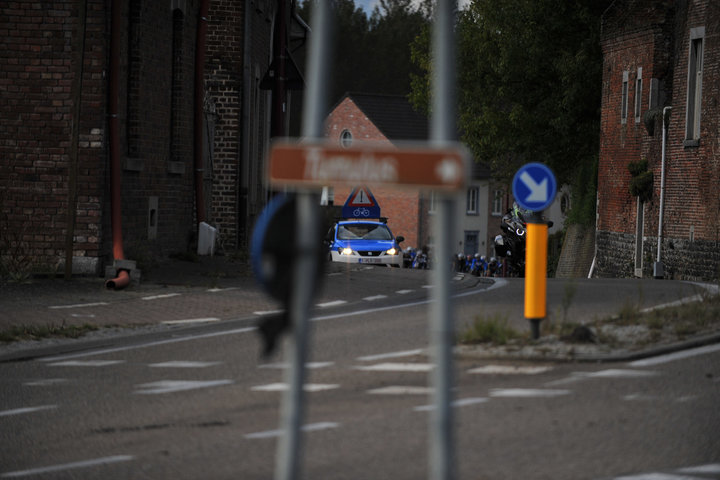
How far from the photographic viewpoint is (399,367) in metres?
10.5

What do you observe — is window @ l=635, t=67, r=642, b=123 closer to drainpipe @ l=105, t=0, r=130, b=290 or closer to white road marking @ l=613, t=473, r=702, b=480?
drainpipe @ l=105, t=0, r=130, b=290

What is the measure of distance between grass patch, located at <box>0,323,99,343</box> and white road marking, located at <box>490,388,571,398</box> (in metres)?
5.49

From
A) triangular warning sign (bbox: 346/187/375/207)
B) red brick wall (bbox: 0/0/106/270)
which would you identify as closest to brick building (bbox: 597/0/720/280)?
triangular warning sign (bbox: 346/187/375/207)

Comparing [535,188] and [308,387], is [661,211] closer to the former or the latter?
[535,188]

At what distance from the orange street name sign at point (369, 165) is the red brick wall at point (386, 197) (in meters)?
66.5

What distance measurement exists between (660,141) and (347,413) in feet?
81.1

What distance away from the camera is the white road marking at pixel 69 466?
7.16 m

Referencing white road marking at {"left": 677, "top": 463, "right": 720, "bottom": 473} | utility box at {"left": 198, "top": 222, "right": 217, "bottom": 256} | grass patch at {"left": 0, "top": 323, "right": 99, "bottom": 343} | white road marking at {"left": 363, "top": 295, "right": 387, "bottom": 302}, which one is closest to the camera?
white road marking at {"left": 677, "top": 463, "right": 720, "bottom": 473}

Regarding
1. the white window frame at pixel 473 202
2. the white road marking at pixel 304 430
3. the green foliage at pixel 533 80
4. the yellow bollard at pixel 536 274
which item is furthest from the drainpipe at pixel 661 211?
the white window frame at pixel 473 202

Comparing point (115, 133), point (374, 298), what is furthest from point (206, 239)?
point (374, 298)

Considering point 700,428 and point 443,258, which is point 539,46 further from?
point 443,258

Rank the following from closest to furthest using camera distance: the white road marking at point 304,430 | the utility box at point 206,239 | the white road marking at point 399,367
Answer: the white road marking at point 304,430, the white road marking at point 399,367, the utility box at point 206,239

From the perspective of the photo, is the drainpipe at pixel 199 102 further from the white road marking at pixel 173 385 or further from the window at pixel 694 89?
the white road marking at pixel 173 385

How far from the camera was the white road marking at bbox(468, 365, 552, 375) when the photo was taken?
10062mm
